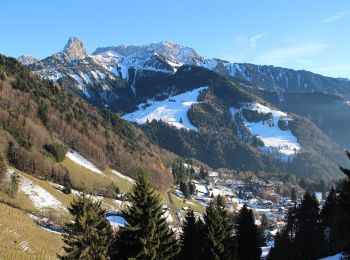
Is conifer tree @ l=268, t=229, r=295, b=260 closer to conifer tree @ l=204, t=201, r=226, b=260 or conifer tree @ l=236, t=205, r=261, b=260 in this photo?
conifer tree @ l=236, t=205, r=261, b=260

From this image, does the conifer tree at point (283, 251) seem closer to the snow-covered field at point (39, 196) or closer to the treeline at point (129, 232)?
the treeline at point (129, 232)

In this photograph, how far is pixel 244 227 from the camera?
236 feet

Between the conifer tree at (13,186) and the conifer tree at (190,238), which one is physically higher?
the conifer tree at (190,238)

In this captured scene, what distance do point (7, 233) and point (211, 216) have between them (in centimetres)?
7481

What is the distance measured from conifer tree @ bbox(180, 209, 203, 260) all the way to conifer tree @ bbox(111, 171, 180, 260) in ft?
60.3

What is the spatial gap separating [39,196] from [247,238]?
11366 cm

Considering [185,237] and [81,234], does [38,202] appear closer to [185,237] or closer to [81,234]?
[185,237]

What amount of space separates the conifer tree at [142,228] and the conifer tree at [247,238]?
97.5 ft

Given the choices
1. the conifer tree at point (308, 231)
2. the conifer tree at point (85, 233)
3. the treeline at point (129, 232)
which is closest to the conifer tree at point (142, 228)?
the treeline at point (129, 232)

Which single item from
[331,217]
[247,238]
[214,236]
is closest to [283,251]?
[331,217]

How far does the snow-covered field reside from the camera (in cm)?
16214

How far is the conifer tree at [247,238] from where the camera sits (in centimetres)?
6912

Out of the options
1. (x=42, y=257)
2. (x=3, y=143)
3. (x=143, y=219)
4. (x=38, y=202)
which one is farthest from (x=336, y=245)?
(x=3, y=143)

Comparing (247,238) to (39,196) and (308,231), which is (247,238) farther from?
(39,196)
